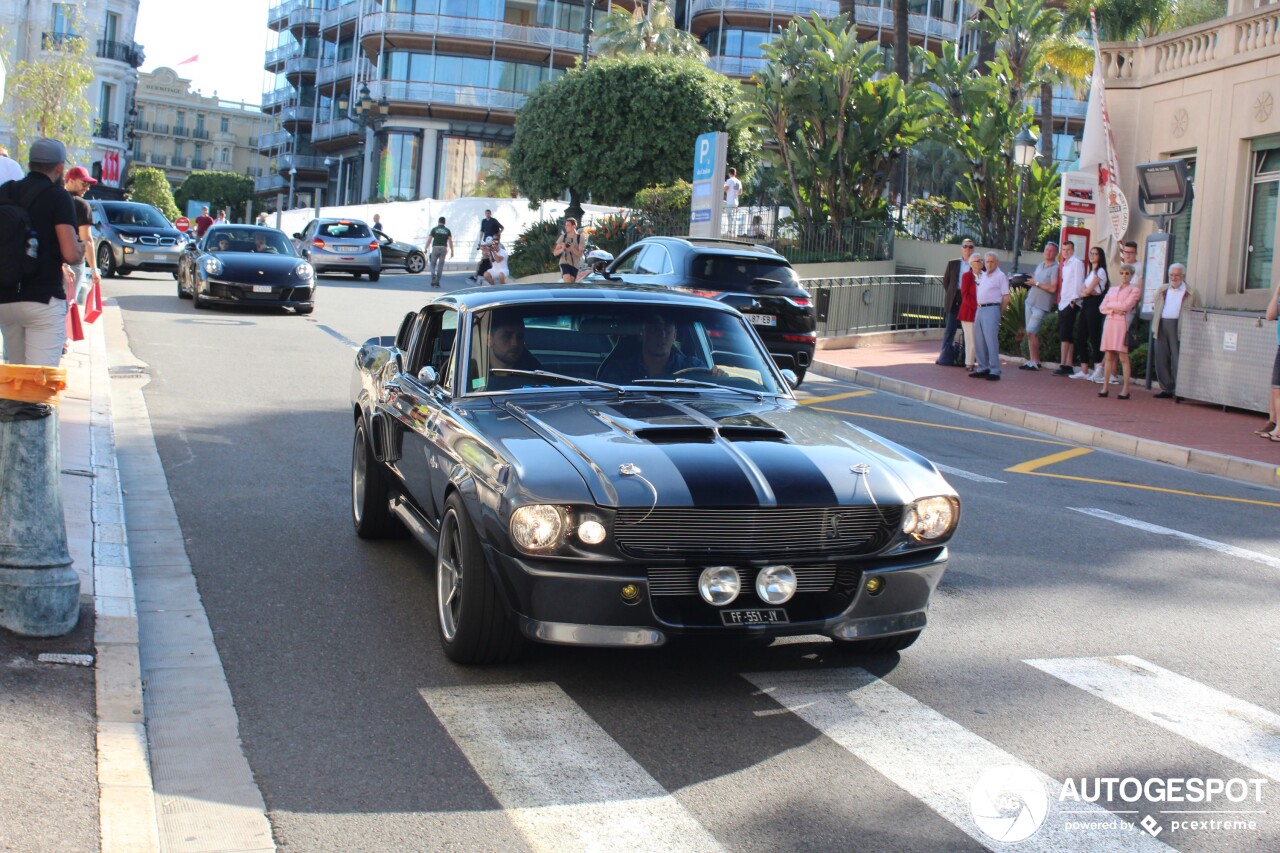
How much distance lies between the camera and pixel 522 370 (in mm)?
6441

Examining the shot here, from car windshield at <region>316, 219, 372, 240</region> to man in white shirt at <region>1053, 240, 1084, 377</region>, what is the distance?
20254 millimetres

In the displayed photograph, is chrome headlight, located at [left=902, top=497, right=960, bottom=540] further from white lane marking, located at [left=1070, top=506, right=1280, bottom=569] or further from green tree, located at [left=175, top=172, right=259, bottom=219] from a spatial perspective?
green tree, located at [left=175, top=172, right=259, bottom=219]

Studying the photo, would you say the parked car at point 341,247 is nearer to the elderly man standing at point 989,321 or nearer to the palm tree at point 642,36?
the elderly man standing at point 989,321

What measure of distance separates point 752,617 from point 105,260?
90.7 feet

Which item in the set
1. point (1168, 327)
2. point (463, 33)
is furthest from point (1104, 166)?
point (463, 33)

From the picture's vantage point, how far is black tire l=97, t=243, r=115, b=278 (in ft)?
96.5

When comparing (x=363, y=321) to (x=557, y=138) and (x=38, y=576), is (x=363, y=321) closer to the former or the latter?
(x=38, y=576)

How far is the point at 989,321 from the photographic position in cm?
1983

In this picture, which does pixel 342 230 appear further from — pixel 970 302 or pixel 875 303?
pixel 970 302

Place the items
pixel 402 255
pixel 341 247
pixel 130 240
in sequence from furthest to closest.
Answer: pixel 402 255 → pixel 341 247 → pixel 130 240

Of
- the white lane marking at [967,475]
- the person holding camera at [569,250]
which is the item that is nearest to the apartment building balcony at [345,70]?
the person holding camera at [569,250]

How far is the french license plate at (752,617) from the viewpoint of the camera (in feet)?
16.4

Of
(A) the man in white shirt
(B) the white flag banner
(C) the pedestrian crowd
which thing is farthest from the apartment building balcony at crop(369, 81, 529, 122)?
(A) the man in white shirt

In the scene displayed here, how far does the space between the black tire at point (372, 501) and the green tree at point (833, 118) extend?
82.3 ft
